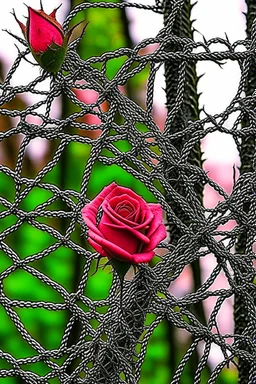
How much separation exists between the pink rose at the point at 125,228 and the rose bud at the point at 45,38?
0.36 ft

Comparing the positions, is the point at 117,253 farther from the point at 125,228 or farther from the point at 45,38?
the point at 45,38

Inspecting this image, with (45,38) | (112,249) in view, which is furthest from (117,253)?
(45,38)

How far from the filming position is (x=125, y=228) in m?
0.42

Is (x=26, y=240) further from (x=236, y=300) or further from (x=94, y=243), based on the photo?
(x=94, y=243)

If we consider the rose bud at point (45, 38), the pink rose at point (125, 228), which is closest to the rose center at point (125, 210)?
the pink rose at point (125, 228)

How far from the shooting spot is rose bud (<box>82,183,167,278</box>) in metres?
0.42

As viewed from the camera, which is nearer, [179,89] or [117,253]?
[117,253]

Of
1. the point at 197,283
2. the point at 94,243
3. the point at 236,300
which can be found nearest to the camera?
the point at 94,243

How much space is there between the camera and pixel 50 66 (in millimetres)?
481

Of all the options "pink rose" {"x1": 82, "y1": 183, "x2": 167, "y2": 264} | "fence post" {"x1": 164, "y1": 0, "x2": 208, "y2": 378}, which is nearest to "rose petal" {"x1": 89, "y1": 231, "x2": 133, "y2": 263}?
"pink rose" {"x1": 82, "y1": 183, "x2": 167, "y2": 264}

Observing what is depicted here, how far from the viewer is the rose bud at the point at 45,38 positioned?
18.3 inches

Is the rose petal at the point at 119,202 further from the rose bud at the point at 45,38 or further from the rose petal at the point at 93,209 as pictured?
the rose bud at the point at 45,38

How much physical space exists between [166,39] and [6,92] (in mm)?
143

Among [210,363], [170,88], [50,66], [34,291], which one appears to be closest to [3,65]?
[34,291]
